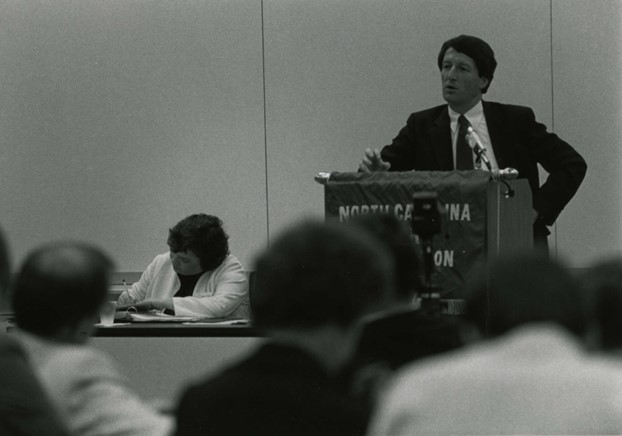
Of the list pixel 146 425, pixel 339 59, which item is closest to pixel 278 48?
pixel 339 59

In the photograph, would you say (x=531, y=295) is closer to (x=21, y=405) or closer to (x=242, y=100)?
(x=21, y=405)

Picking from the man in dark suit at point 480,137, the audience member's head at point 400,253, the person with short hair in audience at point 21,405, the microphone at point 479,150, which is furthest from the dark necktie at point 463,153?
the person with short hair in audience at point 21,405

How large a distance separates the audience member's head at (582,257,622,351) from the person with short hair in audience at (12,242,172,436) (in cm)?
81

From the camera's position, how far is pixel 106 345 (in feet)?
16.9

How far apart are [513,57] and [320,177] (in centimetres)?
341

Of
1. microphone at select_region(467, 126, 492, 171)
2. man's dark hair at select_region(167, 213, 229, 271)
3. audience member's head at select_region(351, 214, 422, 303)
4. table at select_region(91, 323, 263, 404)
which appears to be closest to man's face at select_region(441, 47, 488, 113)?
microphone at select_region(467, 126, 492, 171)

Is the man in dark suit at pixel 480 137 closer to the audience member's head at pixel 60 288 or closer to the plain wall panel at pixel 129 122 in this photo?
the plain wall panel at pixel 129 122

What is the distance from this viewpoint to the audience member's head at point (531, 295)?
63.7 inches

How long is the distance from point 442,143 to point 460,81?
304 millimetres

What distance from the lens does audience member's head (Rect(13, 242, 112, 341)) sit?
2.17 meters

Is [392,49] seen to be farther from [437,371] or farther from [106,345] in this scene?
[437,371]

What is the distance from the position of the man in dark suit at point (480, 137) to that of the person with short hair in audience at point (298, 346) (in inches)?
125

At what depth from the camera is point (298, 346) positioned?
1889 millimetres

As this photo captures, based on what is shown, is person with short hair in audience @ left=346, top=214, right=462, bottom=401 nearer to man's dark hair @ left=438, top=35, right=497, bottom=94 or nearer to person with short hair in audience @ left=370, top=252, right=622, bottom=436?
person with short hair in audience @ left=370, top=252, right=622, bottom=436
